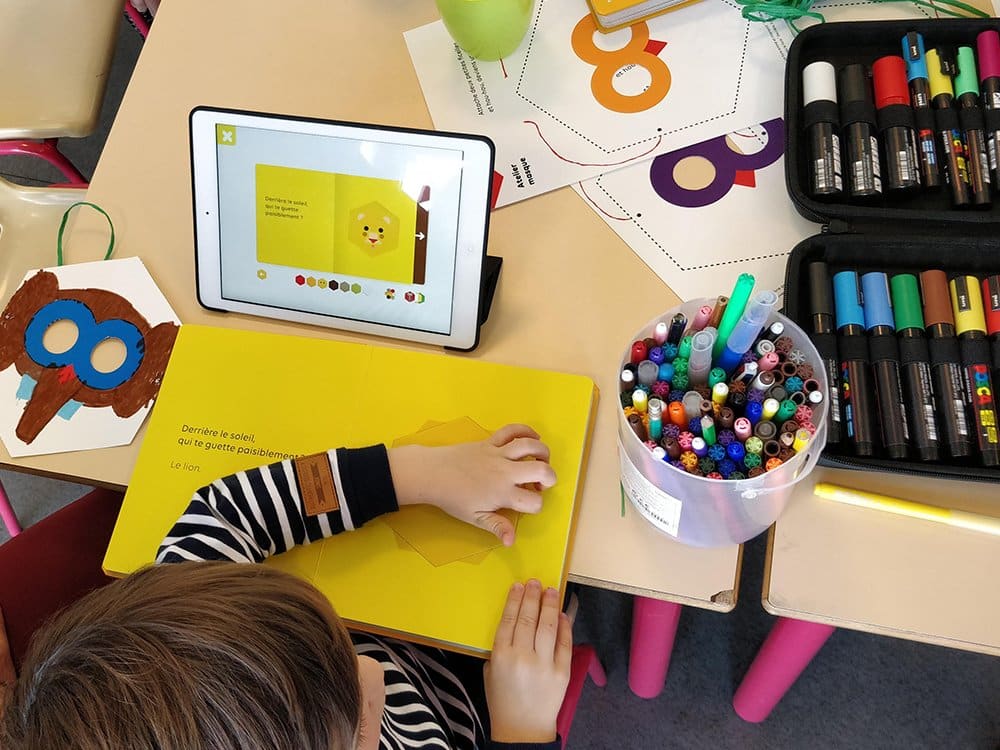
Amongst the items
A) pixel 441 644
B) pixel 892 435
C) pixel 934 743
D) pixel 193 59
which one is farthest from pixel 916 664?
pixel 193 59

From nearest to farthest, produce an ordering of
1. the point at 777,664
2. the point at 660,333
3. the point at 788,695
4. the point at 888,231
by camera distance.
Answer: the point at 660,333, the point at 888,231, the point at 777,664, the point at 788,695

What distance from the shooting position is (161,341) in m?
0.74

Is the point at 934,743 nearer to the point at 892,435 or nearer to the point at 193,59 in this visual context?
the point at 892,435

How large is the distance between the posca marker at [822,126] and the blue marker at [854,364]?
0.09 metres

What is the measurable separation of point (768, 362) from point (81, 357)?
0.60 m

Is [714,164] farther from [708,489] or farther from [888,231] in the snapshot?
[708,489]

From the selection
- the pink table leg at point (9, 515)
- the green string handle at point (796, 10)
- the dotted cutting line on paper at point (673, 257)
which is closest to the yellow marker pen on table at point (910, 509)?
the dotted cutting line on paper at point (673, 257)

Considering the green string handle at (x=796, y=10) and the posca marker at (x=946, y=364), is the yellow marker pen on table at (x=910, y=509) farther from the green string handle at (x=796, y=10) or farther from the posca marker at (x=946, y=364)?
the green string handle at (x=796, y=10)

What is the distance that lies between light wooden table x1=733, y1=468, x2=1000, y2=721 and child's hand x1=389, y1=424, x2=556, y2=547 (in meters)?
0.19

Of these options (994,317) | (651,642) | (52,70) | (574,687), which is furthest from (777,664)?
(52,70)

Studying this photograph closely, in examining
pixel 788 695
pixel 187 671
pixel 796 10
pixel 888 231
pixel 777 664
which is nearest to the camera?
pixel 187 671

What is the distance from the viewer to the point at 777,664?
3.06 ft

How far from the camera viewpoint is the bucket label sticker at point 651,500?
0.57 metres

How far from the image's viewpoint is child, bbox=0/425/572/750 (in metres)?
0.44
